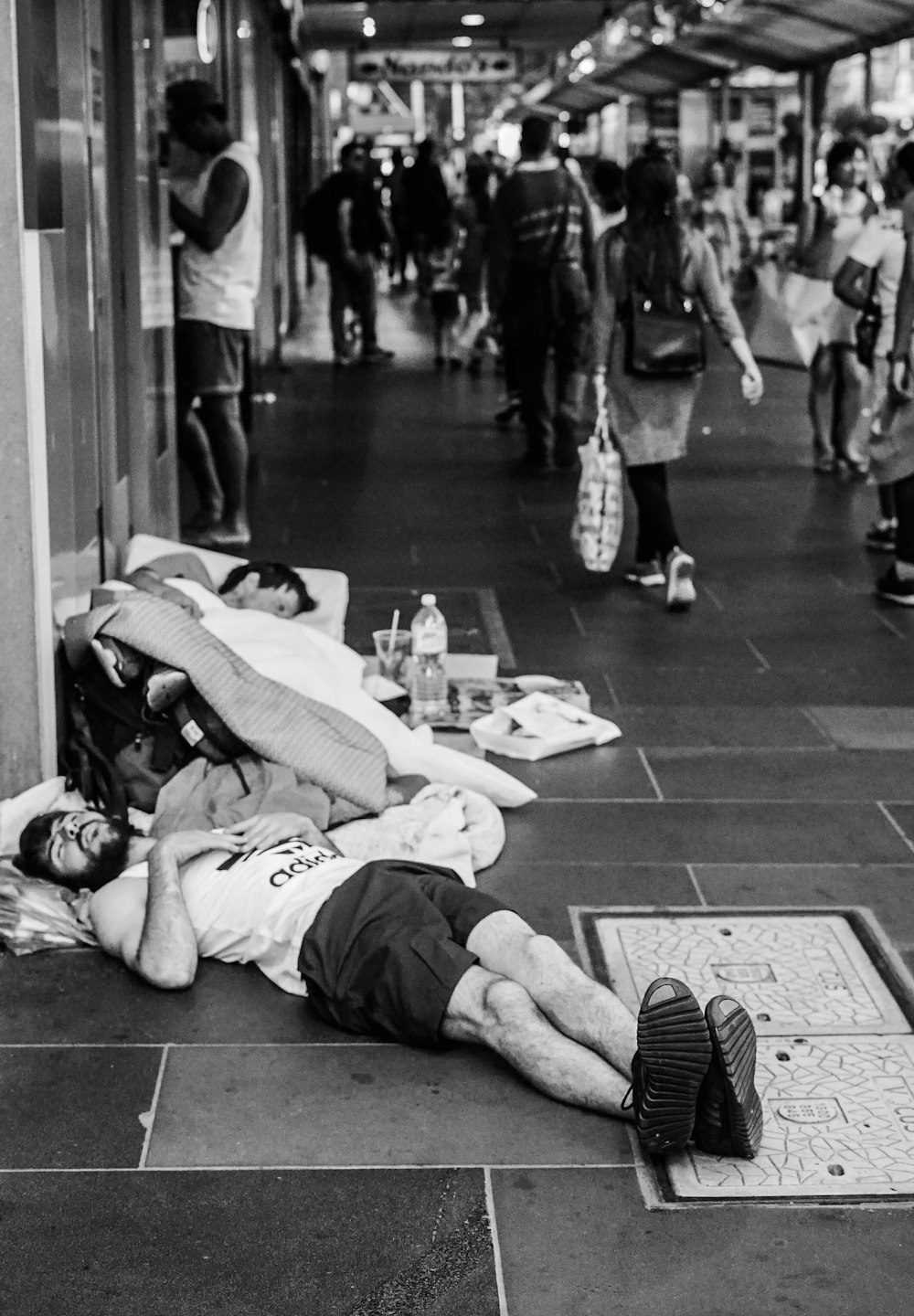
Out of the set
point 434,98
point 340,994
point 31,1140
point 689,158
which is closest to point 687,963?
point 340,994

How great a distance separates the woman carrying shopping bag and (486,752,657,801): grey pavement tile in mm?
1753

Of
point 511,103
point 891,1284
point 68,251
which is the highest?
point 511,103

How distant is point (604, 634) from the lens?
665cm

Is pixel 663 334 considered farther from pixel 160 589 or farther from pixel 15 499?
pixel 15 499

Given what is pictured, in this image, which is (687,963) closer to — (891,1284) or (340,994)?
(340,994)

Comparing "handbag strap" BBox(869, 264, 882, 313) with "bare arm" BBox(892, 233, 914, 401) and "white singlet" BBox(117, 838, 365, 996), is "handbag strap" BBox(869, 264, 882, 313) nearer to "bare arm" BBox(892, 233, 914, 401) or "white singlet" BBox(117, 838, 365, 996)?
"bare arm" BBox(892, 233, 914, 401)

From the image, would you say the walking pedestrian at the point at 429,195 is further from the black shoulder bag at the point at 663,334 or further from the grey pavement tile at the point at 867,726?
the grey pavement tile at the point at 867,726

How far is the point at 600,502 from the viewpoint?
23.3 feet

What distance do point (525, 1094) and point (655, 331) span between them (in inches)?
160

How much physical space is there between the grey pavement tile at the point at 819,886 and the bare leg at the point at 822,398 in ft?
19.2

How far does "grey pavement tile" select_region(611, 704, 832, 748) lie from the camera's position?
17.8ft

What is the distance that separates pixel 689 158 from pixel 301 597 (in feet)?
80.8

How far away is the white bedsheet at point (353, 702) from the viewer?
475cm

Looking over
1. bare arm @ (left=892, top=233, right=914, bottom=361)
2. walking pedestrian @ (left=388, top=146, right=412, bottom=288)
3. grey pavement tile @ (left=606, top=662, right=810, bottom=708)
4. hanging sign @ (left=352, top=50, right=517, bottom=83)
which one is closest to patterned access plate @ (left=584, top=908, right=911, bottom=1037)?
grey pavement tile @ (left=606, top=662, right=810, bottom=708)
